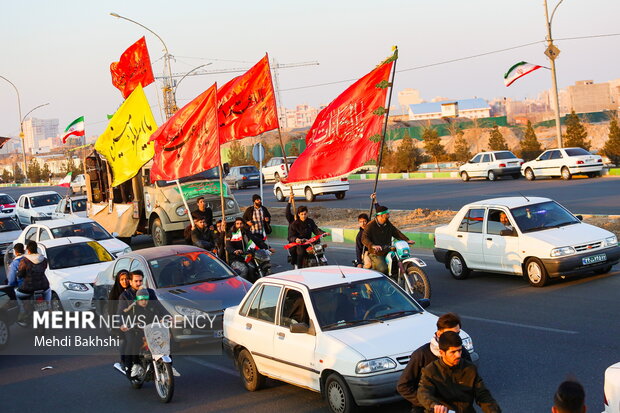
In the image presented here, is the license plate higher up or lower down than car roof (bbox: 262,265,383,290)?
lower down

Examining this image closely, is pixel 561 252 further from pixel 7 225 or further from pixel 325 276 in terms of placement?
pixel 7 225

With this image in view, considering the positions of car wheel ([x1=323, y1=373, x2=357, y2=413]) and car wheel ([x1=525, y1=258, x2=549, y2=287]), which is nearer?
car wheel ([x1=323, y1=373, x2=357, y2=413])

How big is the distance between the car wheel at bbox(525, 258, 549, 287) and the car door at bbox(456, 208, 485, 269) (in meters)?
1.11

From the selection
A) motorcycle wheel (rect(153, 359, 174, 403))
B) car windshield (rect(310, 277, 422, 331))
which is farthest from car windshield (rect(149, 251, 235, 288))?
car windshield (rect(310, 277, 422, 331))

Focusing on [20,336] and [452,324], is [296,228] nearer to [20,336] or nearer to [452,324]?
[20,336]

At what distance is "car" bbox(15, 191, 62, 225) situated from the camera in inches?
1320

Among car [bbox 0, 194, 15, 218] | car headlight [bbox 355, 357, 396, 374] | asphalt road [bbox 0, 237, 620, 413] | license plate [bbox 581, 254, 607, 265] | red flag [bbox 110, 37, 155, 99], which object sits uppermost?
red flag [bbox 110, 37, 155, 99]

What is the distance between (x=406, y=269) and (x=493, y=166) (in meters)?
30.6

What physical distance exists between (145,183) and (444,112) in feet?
390

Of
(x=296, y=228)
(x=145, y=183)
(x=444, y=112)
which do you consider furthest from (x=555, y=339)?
(x=444, y=112)

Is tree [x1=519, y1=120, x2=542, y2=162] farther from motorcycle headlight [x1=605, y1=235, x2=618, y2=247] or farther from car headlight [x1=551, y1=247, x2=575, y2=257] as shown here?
car headlight [x1=551, y1=247, x2=575, y2=257]

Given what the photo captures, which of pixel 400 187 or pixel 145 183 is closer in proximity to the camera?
pixel 145 183

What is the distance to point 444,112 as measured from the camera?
139375 millimetres

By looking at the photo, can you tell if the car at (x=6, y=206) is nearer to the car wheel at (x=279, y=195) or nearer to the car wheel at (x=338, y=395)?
the car wheel at (x=279, y=195)
